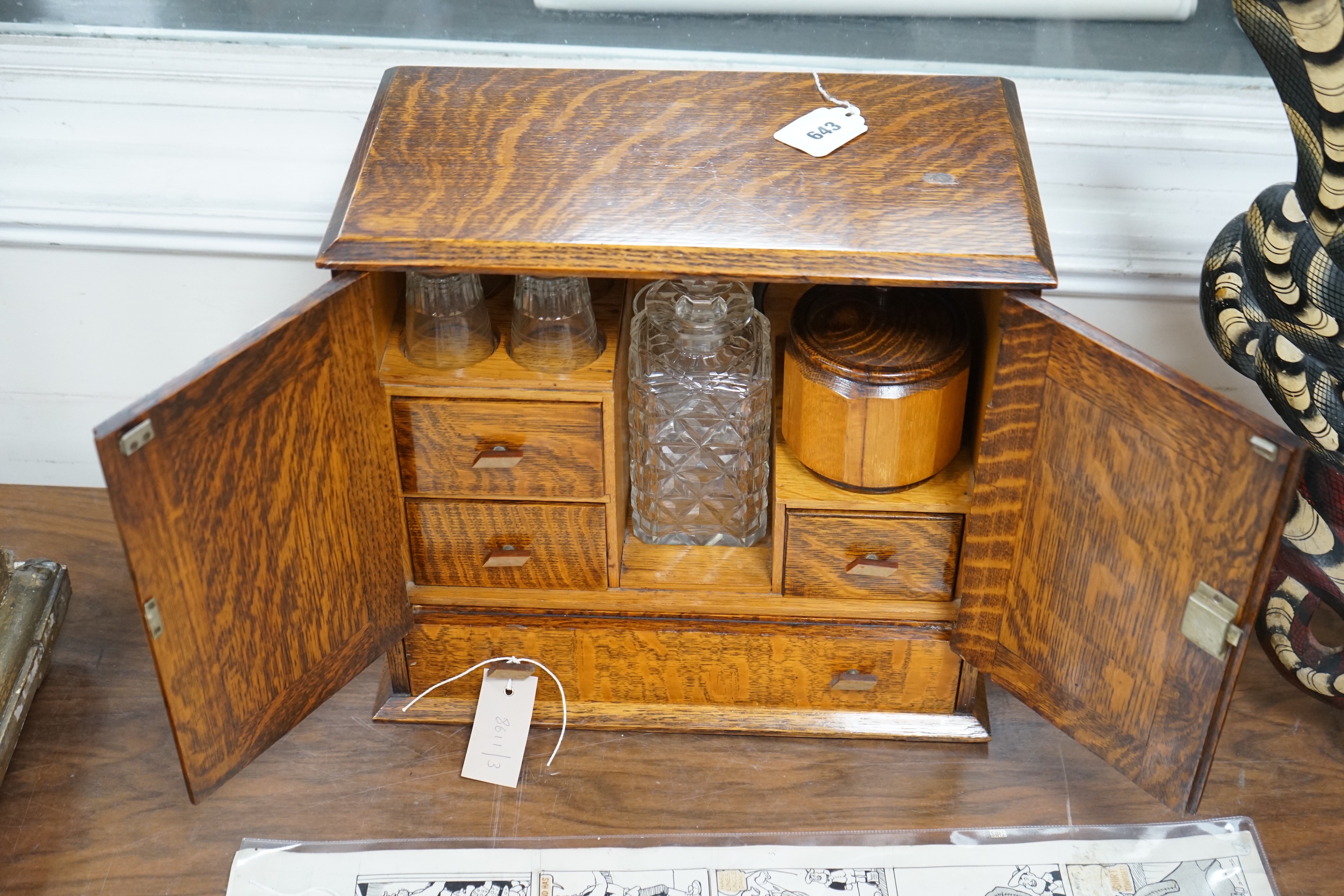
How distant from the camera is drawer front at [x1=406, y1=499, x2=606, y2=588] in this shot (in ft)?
3.54

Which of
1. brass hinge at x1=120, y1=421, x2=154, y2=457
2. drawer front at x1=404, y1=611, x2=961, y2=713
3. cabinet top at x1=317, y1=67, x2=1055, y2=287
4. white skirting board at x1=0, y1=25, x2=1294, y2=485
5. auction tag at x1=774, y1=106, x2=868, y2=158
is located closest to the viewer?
brass hinge at x1=120, y1=421, x2=154, y2=457

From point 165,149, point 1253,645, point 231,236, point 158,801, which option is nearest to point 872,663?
point 1253,645

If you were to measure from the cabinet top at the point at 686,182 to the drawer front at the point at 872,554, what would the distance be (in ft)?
0.77

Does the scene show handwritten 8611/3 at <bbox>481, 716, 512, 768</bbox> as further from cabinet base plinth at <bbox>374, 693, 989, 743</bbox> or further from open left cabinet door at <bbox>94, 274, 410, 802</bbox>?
open left cabinet door at <bbox>94, 274, 410, 802</bbox>

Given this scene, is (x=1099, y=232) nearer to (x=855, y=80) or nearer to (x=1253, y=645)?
(x=855, y=80)

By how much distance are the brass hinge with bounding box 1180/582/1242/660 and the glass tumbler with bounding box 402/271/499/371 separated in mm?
564

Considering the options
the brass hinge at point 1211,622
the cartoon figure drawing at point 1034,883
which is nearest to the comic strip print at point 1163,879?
the cartoon figure drawing at point 1034,883

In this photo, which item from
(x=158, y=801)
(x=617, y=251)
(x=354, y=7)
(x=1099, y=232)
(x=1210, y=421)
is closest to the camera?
(x=1210, y=421)

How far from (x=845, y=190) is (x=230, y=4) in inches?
30.9

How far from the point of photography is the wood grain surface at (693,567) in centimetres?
112

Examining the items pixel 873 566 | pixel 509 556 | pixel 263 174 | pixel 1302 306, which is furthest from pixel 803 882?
pixel 263 174

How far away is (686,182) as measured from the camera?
986 millimetres

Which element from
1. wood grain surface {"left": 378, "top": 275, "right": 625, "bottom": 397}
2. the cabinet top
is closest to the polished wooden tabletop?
wood grain surface {"left": 378, "top": 275, "right": 625, "bottom": 397}

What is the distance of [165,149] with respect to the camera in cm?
132
